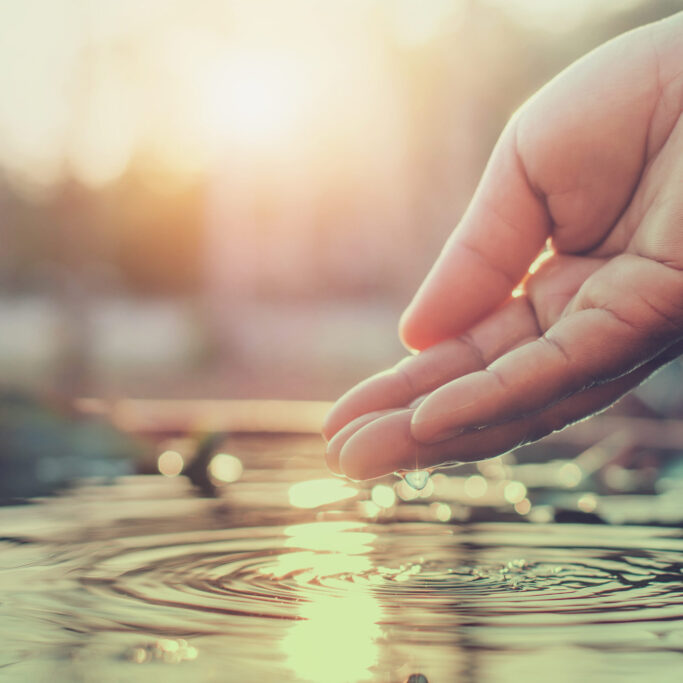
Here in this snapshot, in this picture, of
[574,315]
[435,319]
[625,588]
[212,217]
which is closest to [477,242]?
[435,319]

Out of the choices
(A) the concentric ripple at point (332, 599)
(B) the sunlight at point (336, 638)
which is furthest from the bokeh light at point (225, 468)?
(B) the sunlight at point (336, 638)

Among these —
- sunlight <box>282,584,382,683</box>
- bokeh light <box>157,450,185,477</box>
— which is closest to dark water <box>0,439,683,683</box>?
sunlight <box>282,584,382,683</box>

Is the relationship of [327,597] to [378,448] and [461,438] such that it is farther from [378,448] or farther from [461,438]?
[461,438]

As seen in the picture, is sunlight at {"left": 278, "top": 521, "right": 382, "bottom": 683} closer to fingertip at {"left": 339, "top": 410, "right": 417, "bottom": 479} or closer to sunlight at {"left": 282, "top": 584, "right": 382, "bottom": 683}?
sunlight at {"left": 282, "top": 584, "right": 382, "bottom": 683}

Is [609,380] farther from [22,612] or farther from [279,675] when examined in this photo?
[22,612]

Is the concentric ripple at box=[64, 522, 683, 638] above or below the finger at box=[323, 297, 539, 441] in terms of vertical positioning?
below

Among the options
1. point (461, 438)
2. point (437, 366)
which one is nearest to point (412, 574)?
point (461, 438)
